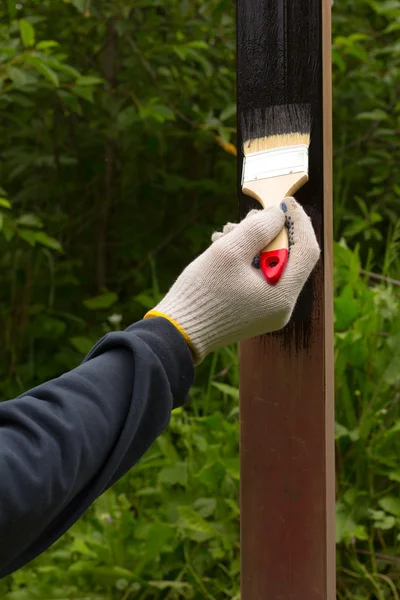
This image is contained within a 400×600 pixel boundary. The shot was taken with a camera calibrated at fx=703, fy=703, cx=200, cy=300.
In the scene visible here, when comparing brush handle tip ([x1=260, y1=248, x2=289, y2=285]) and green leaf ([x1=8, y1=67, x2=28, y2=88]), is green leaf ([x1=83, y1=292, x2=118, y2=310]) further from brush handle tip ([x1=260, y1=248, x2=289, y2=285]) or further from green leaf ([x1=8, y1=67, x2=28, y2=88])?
brush handle tip ([x1=260, y1=248, x2=289, y2=285])

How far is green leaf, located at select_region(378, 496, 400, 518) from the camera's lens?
5.83 feet

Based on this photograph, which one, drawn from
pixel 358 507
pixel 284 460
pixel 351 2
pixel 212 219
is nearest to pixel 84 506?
pixel 284 460

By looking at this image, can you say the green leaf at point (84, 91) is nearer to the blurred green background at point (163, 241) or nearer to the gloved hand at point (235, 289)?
the blurred green background at point (163, 241)

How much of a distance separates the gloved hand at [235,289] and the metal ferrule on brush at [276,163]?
0.10m

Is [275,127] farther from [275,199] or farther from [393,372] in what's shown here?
[393,372]

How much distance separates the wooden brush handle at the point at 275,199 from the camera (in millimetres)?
1133

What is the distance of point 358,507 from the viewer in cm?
182

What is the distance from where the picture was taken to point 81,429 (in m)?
0.85

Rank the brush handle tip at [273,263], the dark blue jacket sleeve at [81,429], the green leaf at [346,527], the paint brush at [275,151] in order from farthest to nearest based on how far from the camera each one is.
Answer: the green leaf at [346,527], the paint brush at [275,151], the brush handle tip at [273,263], the dark blue jacket sleeve at [81,429]

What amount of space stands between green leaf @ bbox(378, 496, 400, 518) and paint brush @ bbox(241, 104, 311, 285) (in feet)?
3.04

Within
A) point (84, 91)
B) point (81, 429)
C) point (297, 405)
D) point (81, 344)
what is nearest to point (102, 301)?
point (81, 344)

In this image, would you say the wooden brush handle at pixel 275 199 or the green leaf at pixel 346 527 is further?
the green leaf at pixel 346 527

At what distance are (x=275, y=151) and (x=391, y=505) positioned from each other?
101 centimetres

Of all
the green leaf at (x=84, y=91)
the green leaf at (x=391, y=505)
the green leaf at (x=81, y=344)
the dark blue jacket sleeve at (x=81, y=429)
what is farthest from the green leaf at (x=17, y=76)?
the green leaf at (x=391, y=505)
